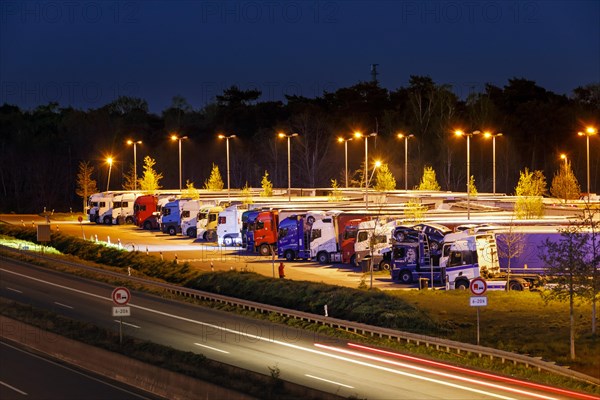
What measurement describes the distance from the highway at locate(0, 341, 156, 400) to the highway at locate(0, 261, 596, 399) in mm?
3550

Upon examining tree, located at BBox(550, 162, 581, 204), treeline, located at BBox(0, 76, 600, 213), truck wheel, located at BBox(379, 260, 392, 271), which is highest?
treeline, located at BBox(0, 76, 600, 213)

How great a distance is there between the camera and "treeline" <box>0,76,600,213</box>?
105500 millimetres

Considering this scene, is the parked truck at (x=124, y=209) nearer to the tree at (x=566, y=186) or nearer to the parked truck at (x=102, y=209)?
the parked truck at (x=102, y=209)

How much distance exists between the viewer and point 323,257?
54.2 m

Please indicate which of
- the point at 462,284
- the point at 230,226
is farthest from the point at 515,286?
the point at 230,226

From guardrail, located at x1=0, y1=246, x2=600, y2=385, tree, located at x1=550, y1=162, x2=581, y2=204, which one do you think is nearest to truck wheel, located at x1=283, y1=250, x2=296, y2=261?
guardrail, located at x1=0, y1=246, x2=600, y2=385

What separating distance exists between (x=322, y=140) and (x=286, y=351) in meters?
94.4

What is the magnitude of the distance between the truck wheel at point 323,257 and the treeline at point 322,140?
37.7 m

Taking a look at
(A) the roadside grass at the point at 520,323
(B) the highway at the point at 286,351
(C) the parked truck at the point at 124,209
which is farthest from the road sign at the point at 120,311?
(C) the parked truck at the point at 124,209

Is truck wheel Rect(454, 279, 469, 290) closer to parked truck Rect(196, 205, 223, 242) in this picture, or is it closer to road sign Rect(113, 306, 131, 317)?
road sign Rect(113, 306, 131, 317)

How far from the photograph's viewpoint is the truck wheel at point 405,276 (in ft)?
149

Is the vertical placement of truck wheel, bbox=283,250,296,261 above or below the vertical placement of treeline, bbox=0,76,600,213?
below

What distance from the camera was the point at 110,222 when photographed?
8388 centimetres

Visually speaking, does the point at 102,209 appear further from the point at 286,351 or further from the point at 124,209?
the point at 286,351
